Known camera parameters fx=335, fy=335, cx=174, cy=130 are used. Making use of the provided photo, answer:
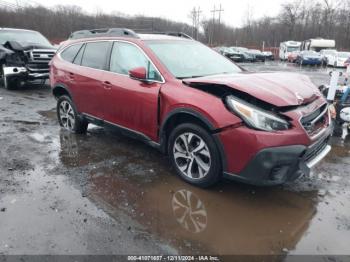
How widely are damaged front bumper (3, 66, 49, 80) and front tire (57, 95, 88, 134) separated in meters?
5.14

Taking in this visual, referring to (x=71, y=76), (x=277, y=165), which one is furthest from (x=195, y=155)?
(x=71, y=76)

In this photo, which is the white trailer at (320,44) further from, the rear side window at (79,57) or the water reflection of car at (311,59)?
the rear side window at (79,57)

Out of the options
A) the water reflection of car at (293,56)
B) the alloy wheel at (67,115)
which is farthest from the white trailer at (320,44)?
the alloy wheel at (67,115)

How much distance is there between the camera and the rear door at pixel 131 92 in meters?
4.20

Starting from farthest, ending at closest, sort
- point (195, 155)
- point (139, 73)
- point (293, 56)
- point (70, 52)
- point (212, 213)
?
point (293, 56)
point (70, 52)
point (139, 73)
point (195, 155)
point (212, 213)

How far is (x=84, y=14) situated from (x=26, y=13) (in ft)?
34.3

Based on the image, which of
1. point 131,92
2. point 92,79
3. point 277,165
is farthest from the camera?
point 92,79

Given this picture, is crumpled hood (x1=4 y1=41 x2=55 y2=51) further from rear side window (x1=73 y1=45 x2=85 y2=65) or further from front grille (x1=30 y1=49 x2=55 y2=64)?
rear side window (x1=73 y1=45 x2=85 y2=65)

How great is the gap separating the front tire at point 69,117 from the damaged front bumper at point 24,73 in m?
5.14

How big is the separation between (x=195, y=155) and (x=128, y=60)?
1.73 metres

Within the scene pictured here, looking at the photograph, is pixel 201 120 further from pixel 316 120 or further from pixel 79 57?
pixel 79 57

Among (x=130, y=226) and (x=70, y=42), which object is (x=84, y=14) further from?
(x=130, y=226)

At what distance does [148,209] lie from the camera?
352cm

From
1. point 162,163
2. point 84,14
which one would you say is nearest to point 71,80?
point 162,163
